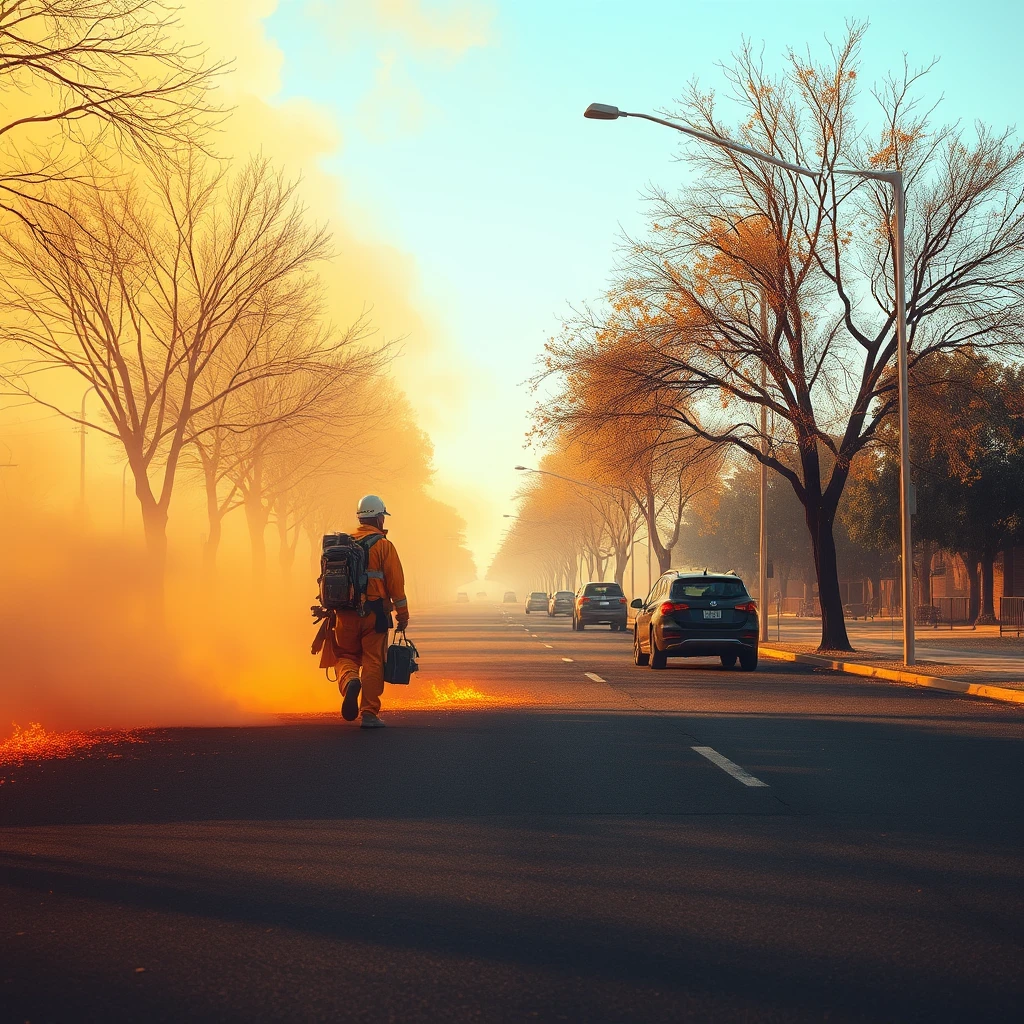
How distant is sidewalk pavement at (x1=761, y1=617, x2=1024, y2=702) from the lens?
19062 millimetres

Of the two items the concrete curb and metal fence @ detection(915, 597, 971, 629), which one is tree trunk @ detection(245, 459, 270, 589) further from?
the concrete curb

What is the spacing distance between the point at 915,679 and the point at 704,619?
389 centimetres

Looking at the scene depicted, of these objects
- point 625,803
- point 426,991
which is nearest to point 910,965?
point 426,991

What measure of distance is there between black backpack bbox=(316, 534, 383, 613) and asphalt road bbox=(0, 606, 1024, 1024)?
1267mm

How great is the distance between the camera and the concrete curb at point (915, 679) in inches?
692

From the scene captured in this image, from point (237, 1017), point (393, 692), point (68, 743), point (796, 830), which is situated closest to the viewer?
point (237, 1017)

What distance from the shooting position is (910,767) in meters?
10.4

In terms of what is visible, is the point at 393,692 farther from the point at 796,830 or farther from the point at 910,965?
the point at 910,965

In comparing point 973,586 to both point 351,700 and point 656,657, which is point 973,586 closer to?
point 656,657

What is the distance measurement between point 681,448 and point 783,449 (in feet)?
10.5

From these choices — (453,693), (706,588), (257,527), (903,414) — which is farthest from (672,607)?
(257,527)

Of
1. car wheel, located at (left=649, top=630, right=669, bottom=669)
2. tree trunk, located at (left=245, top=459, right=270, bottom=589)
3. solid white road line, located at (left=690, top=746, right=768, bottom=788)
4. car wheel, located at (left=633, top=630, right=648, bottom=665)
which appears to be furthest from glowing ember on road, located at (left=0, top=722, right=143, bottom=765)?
tree trunk, located at (left=245, top=459, right=270, bottom=589)

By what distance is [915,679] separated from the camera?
20422 mm

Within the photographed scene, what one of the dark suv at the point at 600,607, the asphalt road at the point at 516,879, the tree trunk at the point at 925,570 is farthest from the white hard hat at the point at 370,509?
the tree trunk at the point at 925,570
